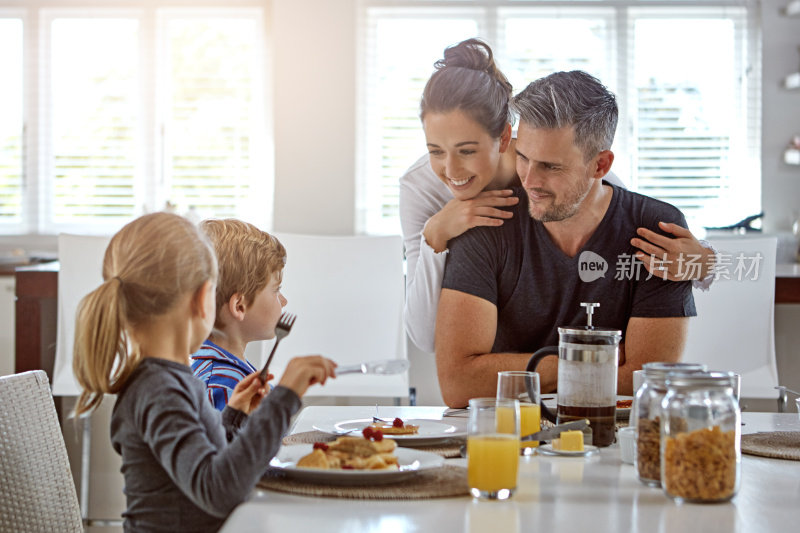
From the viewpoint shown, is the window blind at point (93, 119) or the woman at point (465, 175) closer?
the woman at point (465, 175)

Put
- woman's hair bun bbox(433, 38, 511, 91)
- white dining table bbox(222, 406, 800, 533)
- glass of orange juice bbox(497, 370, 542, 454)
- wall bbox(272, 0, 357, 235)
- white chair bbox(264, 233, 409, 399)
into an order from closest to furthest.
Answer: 1. white dining table bbox(222, 406, 800, 533)
2. glass of orange juice bbox(497, 370, 542, 454)
3. woman's hair bun bbox(433, 38, 511, 91)
4. white chair bbox(264, 233, 409, 399)
5. wall bbox(272, 0, 357, 235)

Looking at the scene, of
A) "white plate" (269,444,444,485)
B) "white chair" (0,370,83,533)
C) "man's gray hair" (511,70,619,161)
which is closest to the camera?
"white plate" (269,444,444,485)

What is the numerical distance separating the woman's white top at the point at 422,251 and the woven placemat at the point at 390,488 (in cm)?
90

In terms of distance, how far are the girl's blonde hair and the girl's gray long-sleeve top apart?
36 mm

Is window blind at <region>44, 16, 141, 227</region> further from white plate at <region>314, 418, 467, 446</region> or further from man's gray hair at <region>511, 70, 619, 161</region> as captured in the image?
white plate at <region>314, 418, 467, 446</region>

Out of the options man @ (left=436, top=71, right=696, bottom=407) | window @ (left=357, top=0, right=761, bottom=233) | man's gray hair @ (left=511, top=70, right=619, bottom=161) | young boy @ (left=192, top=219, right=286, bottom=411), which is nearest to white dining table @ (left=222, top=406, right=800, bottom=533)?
young boy @ (left=192, top=219, right=286, bottom=411)

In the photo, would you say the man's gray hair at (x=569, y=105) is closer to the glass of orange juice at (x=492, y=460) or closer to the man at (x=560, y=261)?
the man at (x=560, y=261)

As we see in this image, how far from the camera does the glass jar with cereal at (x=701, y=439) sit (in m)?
0.87

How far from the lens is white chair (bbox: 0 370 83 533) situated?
108 cm

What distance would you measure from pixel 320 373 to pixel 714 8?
10.7ft

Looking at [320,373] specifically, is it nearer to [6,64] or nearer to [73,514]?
[73,514]

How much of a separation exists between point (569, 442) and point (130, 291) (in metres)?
0.57

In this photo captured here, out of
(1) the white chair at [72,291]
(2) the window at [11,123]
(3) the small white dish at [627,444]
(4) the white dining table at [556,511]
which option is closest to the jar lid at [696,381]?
(4) the white dining table at [556,511]

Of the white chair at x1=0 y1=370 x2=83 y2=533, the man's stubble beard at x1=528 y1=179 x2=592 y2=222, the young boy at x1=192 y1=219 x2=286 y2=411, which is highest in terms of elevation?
the man's stubble beard at x1=528 y1=179 x2=592 y2=222
